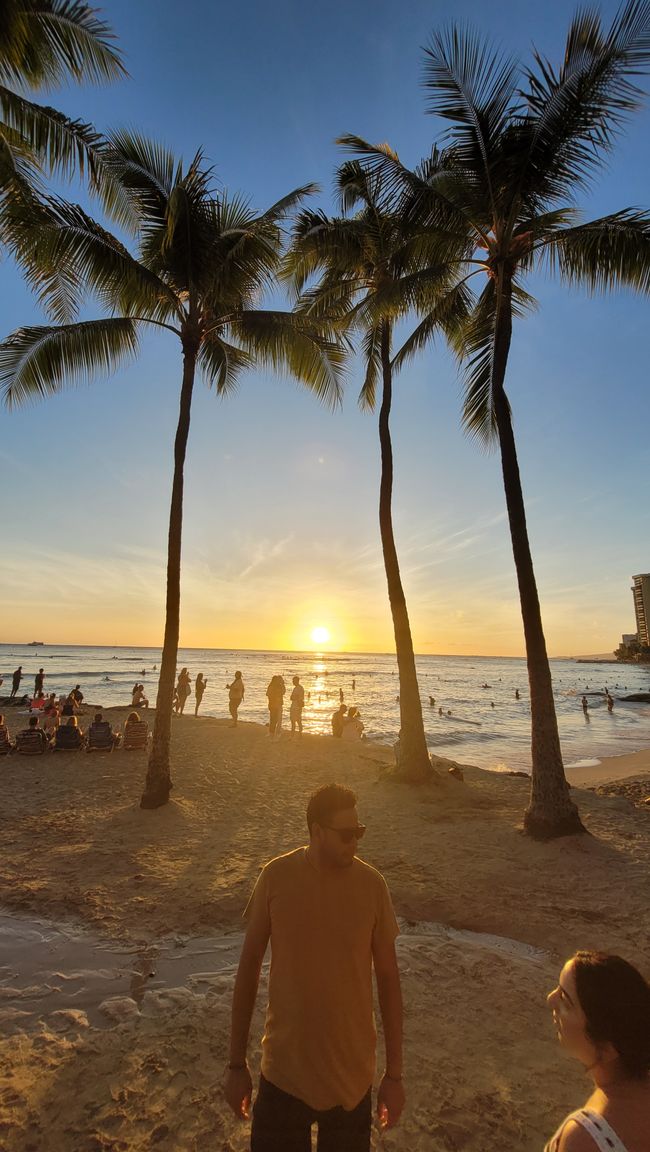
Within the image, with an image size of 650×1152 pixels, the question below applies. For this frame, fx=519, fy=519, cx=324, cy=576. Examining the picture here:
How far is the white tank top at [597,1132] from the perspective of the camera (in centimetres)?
123

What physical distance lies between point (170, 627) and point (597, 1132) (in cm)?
914

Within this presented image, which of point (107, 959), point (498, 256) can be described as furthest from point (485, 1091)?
point (498, 256)

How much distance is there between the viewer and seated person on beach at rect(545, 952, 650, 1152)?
1271mm

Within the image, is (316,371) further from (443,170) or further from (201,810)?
(201,810)

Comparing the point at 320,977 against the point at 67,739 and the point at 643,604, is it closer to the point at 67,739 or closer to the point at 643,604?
the point at 67,739

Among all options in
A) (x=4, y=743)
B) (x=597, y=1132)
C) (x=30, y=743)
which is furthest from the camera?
(x=4, y=743)

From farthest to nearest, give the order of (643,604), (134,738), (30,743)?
(643,604), (134,738), (30,743)

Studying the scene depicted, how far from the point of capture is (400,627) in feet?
39.9

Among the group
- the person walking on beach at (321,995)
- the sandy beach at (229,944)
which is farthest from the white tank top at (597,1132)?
the sandy beach at (229,944)

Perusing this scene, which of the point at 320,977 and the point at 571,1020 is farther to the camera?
the point at 320,977

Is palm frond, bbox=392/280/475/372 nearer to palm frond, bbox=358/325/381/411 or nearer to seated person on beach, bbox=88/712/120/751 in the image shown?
palm frond, bbox=358/325/381/411

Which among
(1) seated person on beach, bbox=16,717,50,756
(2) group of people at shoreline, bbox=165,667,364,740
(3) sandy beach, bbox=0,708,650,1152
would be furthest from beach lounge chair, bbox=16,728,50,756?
(2) group of people at shoreline, bbox=165,667,364,740

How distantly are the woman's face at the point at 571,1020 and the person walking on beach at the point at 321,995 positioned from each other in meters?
0.66

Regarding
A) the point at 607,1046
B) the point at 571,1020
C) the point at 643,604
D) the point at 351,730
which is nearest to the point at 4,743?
the point at 351,730
